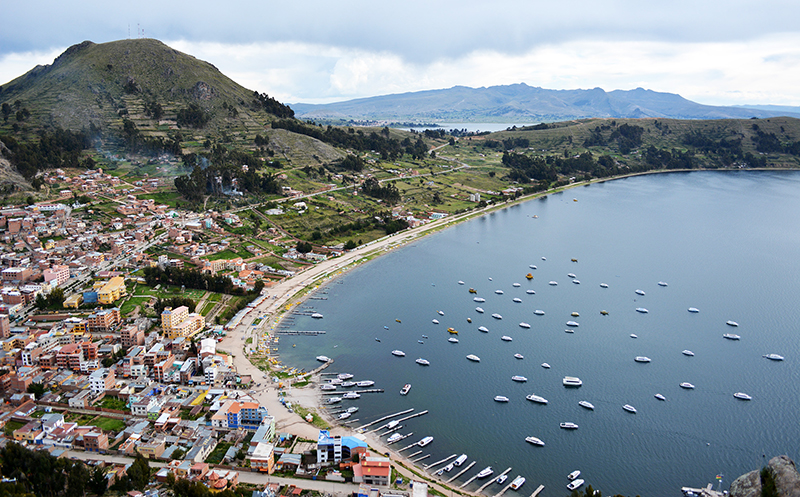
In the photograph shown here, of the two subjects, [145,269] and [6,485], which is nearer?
[6,485]

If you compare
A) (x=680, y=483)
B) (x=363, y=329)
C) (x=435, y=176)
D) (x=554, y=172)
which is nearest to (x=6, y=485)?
(x=363, y=329)

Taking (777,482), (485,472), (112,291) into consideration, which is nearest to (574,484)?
(485,472)

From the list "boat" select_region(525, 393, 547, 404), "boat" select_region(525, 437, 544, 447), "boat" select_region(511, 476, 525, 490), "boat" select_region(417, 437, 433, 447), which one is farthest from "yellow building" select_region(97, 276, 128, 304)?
"boat" select_region(511, 476, 525, 490)

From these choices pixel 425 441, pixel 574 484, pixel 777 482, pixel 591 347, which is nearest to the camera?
pixel 777 482

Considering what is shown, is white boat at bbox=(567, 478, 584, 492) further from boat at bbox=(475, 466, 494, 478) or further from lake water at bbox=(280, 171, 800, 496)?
boat at bbox=(475, 466, 494, 478)

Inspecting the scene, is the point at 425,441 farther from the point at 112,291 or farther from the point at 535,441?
the point at 112,291

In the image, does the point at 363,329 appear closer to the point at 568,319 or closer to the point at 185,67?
the point at 568,319

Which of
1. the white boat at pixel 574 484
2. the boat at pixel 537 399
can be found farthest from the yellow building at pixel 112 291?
the white boat at pixel 574 484
